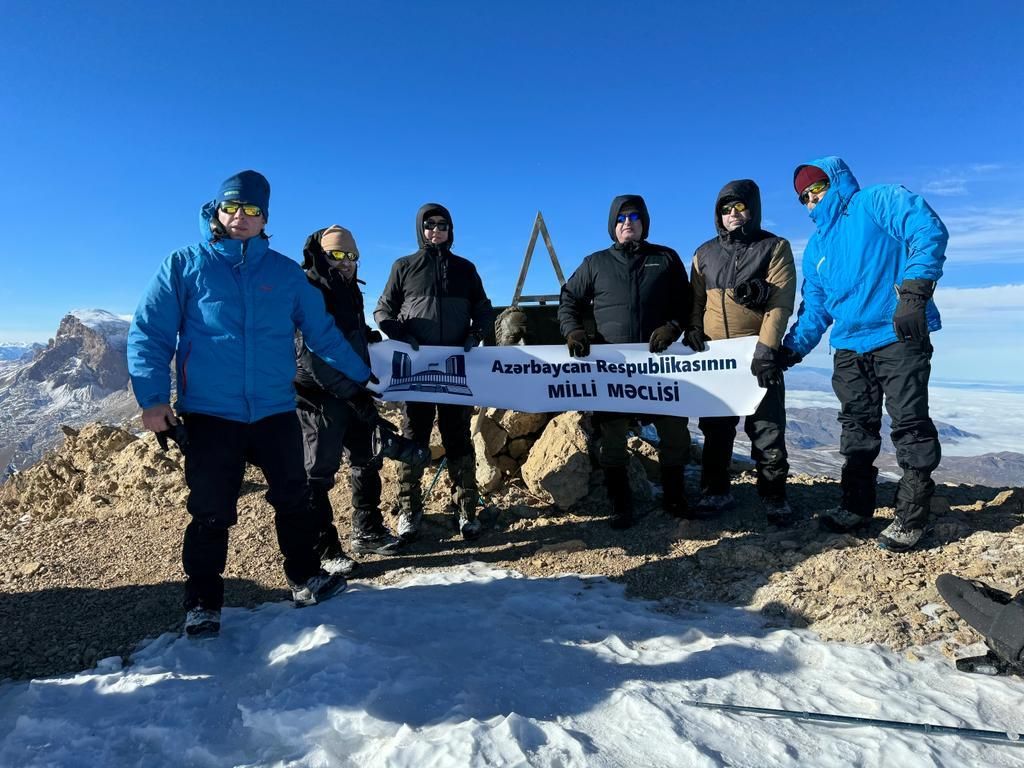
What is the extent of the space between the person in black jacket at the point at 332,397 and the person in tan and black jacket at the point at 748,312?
3.23m

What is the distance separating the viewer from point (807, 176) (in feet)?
16.2

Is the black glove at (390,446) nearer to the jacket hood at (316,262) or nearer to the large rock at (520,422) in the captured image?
the jacket hood at (316,262)

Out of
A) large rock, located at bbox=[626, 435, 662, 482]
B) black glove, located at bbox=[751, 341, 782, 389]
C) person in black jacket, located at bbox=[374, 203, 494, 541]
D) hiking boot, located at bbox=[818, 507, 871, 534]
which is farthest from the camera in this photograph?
large rock, located at bbox=[626, 435, 662, 482]

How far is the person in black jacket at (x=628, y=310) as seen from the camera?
18.1 feet

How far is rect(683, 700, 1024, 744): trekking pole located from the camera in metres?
2.57

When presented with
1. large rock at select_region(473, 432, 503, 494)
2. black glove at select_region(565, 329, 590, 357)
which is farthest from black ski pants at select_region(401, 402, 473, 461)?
black glove at select_region(565, 329, 590, 357)

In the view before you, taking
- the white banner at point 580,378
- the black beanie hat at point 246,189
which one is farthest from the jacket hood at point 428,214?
the black beanie hat at point 246,189

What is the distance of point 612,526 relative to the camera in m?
5.97

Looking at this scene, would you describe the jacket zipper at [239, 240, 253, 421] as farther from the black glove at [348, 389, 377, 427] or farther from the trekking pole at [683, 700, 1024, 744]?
the trekking pole at [683, 700, 1024, 744]

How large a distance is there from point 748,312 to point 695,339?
0.55 m

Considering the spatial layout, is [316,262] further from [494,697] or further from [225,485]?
[494,697]

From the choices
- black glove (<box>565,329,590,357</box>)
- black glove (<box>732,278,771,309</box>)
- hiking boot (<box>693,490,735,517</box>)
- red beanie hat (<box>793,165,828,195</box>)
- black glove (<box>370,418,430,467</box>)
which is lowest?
hiking boot (<box>693,490,735,517</box>)

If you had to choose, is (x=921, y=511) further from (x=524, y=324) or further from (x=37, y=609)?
(x=37, y=609)

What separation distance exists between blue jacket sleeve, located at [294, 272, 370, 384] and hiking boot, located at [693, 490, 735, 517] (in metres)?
3.68
